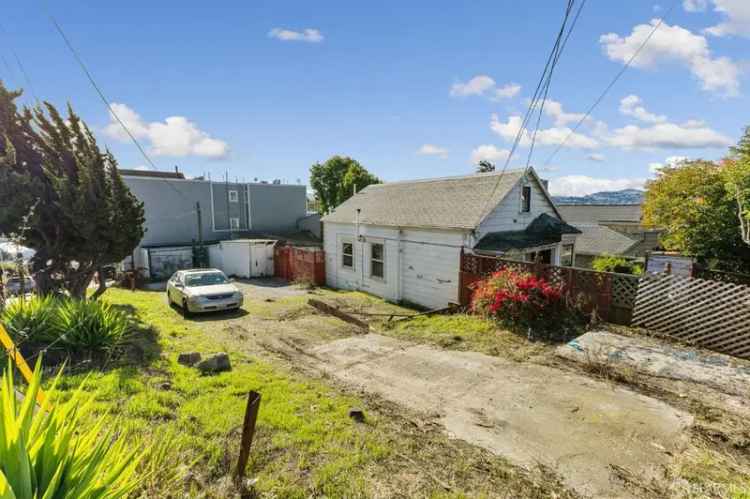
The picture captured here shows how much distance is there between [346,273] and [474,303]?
8.28 metres

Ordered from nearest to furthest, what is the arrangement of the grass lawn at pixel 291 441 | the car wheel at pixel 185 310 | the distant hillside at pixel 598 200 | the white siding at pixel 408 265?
1. the grass lawn at pixel 291 441
2. the car wheel at pixel 185 310
3. the white siding at pixel 408 265
4. the distant hillside at pixel 598 200

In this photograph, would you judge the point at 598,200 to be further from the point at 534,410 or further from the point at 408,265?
the point at 534,410

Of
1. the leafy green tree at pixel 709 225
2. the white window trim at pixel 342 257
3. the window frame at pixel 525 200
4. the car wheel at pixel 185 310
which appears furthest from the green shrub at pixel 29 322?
the leafy green tree at pixel 709 225

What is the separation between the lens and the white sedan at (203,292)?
487 inches

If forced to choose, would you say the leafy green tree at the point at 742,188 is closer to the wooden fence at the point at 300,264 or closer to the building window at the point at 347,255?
the building window at the point at 347,255

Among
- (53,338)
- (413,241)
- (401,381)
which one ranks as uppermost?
(413,241)

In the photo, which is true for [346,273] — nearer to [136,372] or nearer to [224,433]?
[136,372]

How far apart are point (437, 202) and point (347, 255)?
5.41 m

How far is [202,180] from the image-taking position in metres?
A: 27.8

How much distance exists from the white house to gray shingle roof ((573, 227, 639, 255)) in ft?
29.9

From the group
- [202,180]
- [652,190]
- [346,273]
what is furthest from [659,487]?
[202,180]

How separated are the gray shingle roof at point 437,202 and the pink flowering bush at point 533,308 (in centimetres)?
305

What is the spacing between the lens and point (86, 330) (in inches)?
268

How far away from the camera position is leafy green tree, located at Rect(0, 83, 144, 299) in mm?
9602
